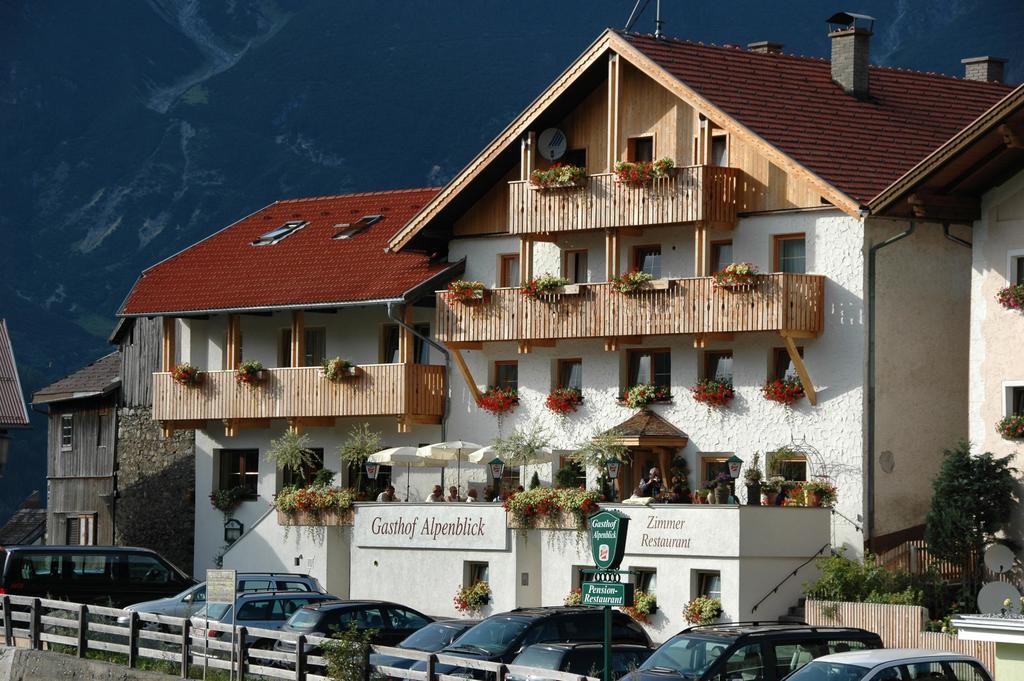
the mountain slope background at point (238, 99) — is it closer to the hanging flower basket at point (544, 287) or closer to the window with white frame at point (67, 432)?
the window with white frame at point (67, 432)

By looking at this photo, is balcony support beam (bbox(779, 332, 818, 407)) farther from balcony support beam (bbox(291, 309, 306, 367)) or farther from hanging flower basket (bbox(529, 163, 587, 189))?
balcony support beam (bbox(291, 309, 306, 367))

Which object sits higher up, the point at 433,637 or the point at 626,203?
the point at 626,203

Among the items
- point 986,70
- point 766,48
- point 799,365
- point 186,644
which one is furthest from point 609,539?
point 986,70

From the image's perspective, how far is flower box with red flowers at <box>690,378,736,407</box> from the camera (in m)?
39.0

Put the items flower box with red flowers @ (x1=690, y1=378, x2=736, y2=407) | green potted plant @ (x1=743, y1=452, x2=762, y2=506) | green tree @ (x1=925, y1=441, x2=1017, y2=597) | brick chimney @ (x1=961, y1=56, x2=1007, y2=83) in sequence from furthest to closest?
brick chimney @ (x1=961, y1=56, x2=1007, y2=83), flower box with red flowers @ (x1=690, y1=378, x2=736, y2=407), green potted plant @ (x1=743, y1=452, x2=762, y2=506), green tree @ (x1=925, y1=441, x2=1017, y2=597)

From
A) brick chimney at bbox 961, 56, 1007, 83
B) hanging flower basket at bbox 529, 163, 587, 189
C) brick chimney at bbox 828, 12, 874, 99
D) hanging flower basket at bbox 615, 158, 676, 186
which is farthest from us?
brick chimney at bbox 961, 56, 1007, 83

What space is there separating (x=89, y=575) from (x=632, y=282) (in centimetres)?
1277


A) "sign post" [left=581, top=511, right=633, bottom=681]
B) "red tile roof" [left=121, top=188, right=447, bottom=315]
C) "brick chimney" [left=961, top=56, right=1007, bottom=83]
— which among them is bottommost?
"sign post" [left=581, top=511, right=633, bottom=681]

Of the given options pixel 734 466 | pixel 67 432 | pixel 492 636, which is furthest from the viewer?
pixel 67 432

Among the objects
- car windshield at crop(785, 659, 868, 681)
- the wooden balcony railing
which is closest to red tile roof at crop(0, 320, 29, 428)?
the wooden balcony railing

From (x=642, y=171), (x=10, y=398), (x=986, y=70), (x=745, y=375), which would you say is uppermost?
(x=986, y=70)

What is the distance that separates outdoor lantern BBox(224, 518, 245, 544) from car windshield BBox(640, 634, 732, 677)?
24.6 meters

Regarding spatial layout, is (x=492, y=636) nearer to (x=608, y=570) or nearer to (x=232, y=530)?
(x=608, y=570)

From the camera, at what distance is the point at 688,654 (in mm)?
24578
